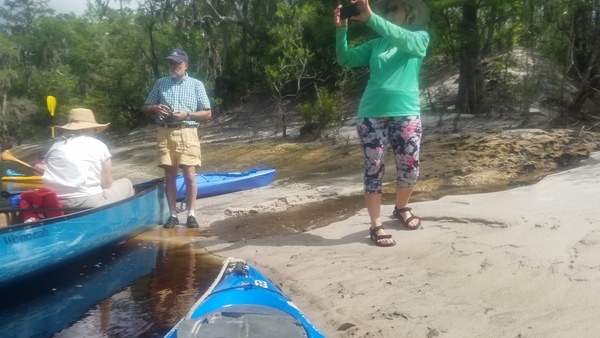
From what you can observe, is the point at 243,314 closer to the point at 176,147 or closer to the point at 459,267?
the point at 459,267

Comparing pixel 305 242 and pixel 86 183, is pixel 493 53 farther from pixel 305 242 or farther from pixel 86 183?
pixel 86 183

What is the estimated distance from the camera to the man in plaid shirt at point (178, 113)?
6246 millimetres

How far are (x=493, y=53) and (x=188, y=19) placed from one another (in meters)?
14.6

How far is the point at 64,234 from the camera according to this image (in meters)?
4.84

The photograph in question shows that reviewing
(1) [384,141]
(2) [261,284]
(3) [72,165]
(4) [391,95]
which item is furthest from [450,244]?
(3) [72,165]

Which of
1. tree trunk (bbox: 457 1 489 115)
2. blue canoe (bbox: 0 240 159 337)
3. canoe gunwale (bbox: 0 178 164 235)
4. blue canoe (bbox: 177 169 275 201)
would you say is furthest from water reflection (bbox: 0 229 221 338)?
tree trunk (bbox: 457 1 489 115)

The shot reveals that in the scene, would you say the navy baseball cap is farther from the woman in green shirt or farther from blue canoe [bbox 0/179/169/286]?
the woman in green shirt

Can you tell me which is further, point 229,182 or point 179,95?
point 229,182

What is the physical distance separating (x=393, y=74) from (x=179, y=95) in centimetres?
262

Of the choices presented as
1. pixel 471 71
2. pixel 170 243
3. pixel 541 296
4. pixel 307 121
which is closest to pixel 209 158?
pixel 307 121

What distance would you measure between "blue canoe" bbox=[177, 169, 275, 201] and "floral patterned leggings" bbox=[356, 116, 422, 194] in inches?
181

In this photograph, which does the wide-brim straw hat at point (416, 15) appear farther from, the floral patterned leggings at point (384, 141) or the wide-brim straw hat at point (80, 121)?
the wide-brim straw hat at point (80, 121)

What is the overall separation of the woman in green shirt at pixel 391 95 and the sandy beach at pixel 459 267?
0.52 meters

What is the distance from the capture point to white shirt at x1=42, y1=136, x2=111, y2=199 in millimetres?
5090
